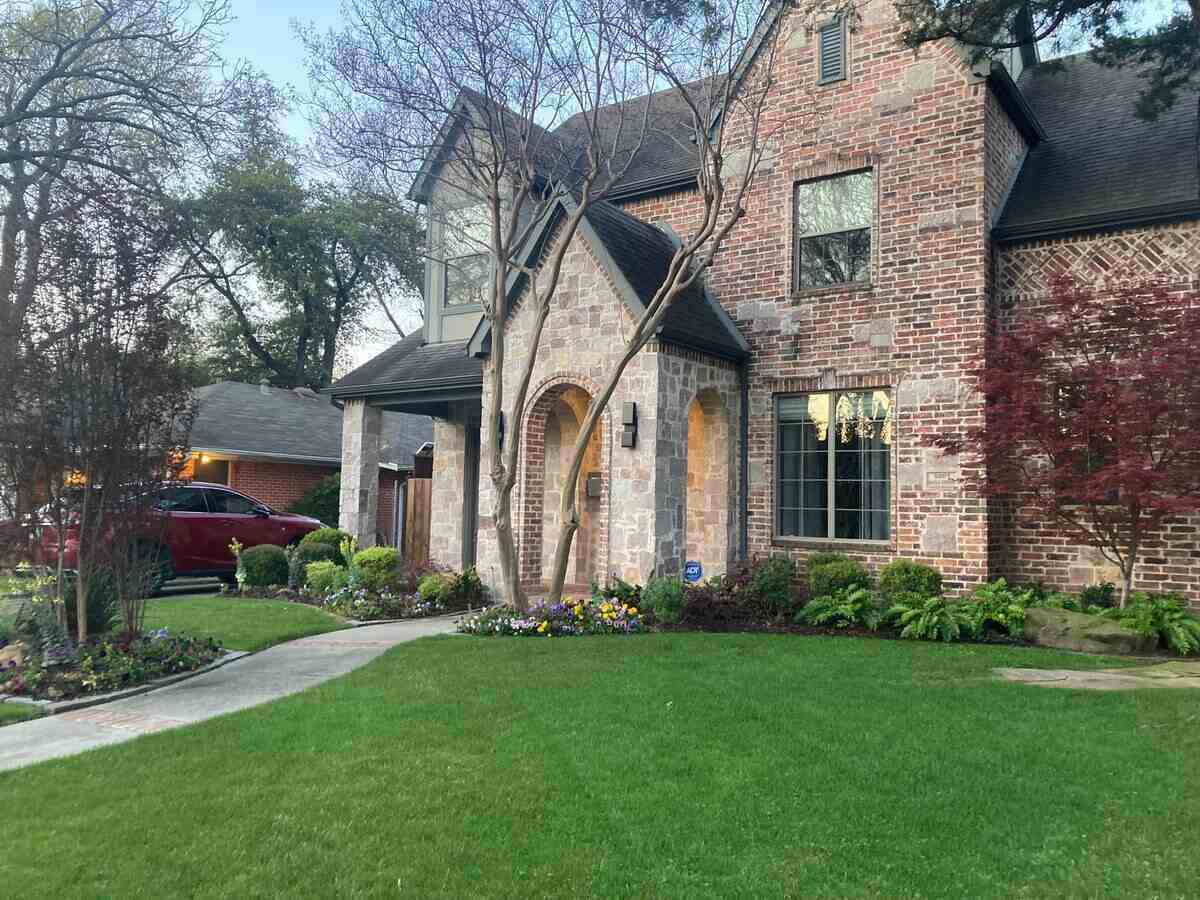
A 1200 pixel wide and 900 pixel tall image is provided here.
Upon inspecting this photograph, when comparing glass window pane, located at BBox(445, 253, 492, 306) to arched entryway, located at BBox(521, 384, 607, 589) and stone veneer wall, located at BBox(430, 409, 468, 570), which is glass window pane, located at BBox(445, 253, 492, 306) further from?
arched entryway, located at BBox(521, 384, 607, 589)

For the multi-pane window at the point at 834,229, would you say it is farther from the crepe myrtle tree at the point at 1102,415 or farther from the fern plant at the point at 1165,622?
the fern plant at the point at 1165,622

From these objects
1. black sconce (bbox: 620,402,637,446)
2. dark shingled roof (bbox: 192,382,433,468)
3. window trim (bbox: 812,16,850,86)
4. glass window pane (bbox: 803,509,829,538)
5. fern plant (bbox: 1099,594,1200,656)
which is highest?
window trim (bbox: 812,16,850,86)

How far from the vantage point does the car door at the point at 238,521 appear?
1466cm

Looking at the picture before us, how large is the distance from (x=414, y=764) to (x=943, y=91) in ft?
34.8

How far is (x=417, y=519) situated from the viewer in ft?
56.0

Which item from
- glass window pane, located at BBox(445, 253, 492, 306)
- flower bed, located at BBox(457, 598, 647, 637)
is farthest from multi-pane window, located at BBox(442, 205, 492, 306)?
flower bed, located at BBox(457, 598, 647, 637)

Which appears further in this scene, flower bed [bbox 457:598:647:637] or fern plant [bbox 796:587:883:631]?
fern plant [bbox 796:587:883:631]

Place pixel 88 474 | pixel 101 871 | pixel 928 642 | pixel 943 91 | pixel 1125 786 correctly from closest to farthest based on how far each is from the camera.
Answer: pixel 101 871 → pixel 1125 786 → pixel 88 474 → pixel 928 642 → pixel 943 91

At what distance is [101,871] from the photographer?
11.7 ft

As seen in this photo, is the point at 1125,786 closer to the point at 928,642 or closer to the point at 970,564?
the point at 928,642

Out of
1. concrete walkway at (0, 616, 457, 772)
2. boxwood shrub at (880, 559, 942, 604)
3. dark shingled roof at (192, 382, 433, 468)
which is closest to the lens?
concrete walkway at (0, 616, 457, 772)

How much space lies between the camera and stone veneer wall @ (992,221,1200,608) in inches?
388

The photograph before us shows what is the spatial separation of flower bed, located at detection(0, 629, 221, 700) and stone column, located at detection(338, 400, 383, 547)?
7.33 metres

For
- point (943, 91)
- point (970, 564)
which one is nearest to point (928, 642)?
point (970, 564)
